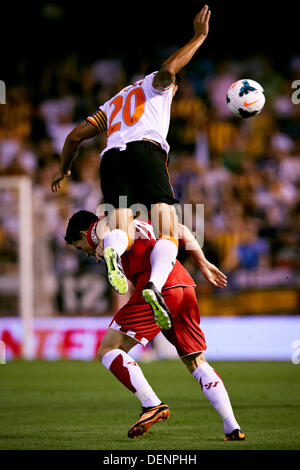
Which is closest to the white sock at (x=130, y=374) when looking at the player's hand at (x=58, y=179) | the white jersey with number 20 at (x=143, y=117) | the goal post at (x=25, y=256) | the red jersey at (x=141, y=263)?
the red jersey at (x=141, y=263)

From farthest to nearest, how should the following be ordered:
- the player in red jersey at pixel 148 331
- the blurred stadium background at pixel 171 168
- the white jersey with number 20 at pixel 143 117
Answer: the blurred stadium background at pixel 171 168, the white jersey with number 20 at pixel 143 117, the player in red jersey at pixel 148 331

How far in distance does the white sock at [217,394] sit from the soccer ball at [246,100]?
6.83 ft

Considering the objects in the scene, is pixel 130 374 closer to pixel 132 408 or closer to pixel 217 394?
pixel 217 394

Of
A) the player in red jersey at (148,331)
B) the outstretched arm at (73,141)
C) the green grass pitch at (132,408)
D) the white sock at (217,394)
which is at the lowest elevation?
the green grass pitch at (132,408)

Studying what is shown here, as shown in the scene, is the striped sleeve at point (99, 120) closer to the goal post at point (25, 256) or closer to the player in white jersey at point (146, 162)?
the player in white jersey at point (146, 162)

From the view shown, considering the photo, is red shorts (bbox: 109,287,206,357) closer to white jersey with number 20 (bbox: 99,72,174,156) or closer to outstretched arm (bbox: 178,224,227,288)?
outstretched arm (bbox: 178,224,227,288)

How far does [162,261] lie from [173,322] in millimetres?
485

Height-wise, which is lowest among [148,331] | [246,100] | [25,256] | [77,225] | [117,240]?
[148,331]

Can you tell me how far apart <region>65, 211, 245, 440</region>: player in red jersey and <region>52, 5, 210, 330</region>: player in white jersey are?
20 centimetres

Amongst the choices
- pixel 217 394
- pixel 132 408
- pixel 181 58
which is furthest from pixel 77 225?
pixel 132 408

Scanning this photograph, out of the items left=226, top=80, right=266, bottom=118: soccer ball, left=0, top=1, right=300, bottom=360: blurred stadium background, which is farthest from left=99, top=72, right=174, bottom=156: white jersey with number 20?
left=0, top=1, right=300, bottom=360: blurred stadium background

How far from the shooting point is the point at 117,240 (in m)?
5.55

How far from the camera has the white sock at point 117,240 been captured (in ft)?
18.1

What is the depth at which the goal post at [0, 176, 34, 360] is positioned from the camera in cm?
1374
